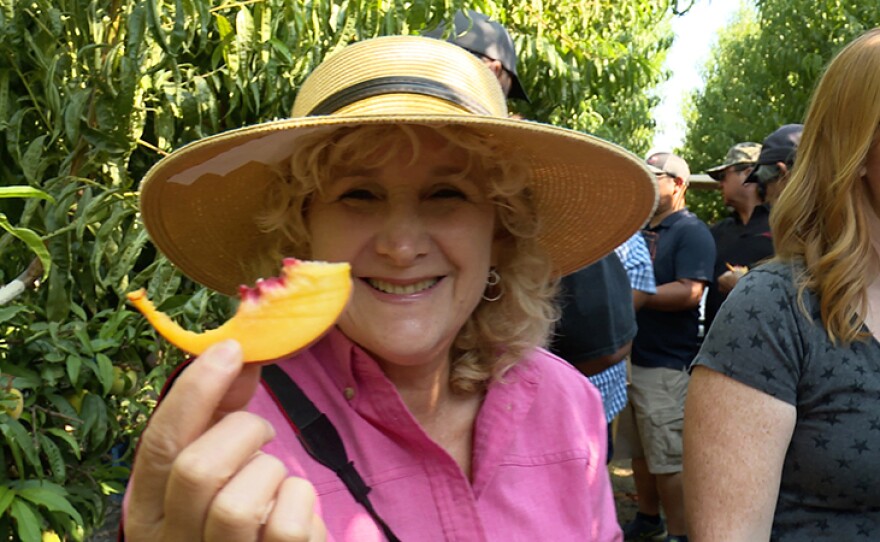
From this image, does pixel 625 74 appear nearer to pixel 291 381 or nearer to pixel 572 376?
pixel 572 376

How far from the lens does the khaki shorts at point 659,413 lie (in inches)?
197

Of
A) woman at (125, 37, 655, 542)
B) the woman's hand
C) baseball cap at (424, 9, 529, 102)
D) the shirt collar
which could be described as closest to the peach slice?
the woman's hand

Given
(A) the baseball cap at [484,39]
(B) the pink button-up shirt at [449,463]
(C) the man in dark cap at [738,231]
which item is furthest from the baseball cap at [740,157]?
(B) the pink button-up shirt at [449,463]

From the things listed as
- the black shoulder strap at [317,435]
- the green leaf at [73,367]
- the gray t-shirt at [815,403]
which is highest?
the black shoulder strap at [317,435]

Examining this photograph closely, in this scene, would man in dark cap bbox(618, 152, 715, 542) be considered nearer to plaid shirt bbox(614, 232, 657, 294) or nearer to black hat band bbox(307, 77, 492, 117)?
plaid shirt bbox(614, 232, 657, 294)

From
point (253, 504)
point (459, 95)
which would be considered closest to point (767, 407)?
point (459, 95)

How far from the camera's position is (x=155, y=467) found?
2.99ft

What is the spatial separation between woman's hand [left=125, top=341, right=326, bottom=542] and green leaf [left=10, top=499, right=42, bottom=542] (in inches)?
54.0

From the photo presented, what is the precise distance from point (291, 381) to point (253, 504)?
651 millimetres

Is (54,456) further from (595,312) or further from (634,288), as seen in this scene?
(634,288)

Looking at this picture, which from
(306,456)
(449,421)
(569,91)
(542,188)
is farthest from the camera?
(569,91)

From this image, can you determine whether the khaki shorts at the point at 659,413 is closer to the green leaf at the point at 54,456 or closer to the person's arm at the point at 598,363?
the person's arm at the point at 598,363

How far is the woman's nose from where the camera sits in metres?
1.50

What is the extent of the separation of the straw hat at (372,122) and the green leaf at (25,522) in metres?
0.78
